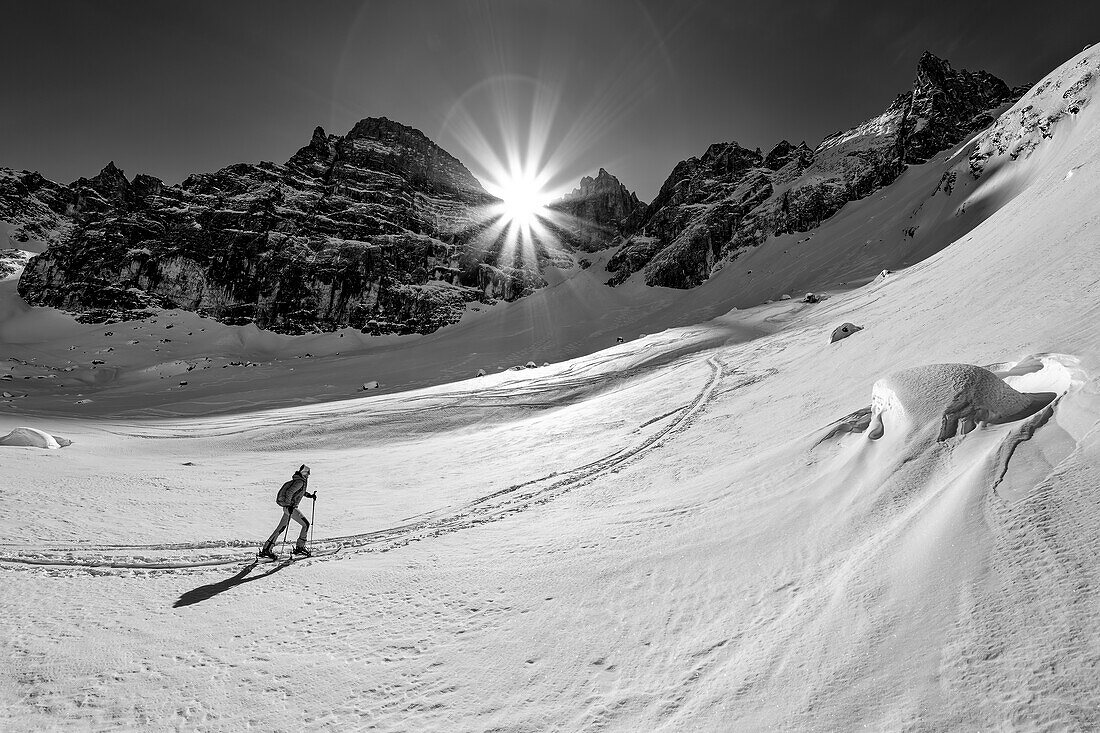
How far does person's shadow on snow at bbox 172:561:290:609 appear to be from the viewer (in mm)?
5461

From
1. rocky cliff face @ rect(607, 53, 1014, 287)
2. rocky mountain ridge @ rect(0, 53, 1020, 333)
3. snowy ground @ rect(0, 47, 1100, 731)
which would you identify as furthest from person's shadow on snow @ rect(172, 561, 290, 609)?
rocky cliff face @ rect(607, 53, 1014, 287)

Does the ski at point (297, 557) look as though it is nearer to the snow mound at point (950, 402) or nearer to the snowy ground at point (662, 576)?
the snowy ground at point (662, 576)

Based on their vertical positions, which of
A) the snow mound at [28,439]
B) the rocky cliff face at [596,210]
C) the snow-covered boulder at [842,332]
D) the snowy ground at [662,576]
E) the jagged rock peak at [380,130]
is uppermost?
the jagged rock peak at [380,130]

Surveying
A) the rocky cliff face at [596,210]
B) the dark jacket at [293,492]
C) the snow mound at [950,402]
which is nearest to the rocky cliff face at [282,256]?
the rocky cliff face at [596,210]

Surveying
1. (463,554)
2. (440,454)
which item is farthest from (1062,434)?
(440,454)

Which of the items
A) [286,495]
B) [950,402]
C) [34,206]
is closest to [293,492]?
[286,495]

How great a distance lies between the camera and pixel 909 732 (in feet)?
8.35

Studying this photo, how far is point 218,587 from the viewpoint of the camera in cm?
590

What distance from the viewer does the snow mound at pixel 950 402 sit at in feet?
18.6

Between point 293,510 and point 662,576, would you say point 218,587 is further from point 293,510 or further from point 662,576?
point 662,576

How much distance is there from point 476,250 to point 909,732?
5361 inches

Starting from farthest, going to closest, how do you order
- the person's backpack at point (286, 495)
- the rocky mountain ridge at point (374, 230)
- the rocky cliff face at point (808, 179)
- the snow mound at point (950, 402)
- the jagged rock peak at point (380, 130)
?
the jagged rock peak at point (380, 130)
the rocky mountain ridge at point (374, 230)
the rocky cliff face at point (808, 179)
the person's backpack at point (286, 495)
the snow mound at point (950, 402)

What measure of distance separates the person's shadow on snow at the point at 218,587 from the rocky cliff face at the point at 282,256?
105m

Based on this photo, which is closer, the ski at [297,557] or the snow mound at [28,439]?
the ski at [297,557]
